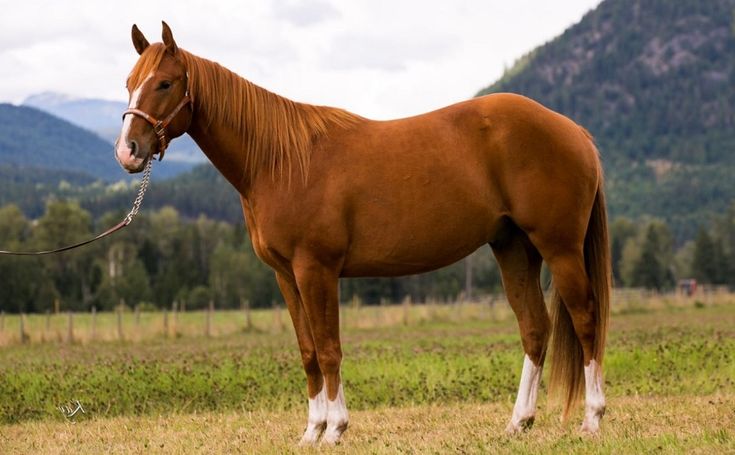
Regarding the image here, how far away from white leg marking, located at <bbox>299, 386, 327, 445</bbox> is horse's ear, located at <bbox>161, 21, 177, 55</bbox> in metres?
3.17

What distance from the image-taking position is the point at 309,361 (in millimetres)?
7992

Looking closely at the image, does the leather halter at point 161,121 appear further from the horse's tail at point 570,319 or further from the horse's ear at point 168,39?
the horse's tail at point 570,319

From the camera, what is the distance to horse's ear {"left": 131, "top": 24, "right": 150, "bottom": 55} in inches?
299

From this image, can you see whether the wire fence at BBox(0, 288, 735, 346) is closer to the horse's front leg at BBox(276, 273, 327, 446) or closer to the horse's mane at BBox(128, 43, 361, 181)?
the horse's front leg at BBox(276, 273, 327, 446)

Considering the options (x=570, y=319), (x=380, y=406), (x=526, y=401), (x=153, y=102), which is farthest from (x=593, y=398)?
(x=153, y=102)

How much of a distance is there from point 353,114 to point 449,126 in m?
0.88

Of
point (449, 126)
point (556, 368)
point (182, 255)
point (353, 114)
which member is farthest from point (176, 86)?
point (182, 255)

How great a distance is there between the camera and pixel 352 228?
7605mm

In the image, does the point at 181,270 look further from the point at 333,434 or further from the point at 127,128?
the point at 127,128

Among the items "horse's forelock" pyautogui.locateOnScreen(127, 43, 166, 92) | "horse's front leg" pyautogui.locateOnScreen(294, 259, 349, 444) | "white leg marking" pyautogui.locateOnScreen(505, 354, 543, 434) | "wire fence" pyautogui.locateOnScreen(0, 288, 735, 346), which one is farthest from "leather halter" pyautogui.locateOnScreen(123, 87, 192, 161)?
"wire fence" pyautogui.locateOnScreen(0, 288, 735, 346)

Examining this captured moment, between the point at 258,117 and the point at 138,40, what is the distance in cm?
118

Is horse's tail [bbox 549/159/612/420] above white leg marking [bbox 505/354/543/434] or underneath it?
above

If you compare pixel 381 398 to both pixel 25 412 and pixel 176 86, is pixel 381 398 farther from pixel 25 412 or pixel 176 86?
pixel 176 86

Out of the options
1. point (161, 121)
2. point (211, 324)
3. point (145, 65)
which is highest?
point (145, 65)
